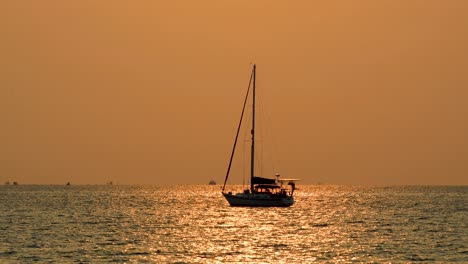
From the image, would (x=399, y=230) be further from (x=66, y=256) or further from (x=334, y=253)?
(x=66, y=256)

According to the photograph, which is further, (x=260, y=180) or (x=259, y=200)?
(x=259, y=200)

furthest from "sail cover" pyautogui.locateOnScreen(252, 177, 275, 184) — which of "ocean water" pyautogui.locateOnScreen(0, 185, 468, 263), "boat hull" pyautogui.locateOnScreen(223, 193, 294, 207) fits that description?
"ocean water" pyautogui.locateOnScreen(0, 185, 468, 263)

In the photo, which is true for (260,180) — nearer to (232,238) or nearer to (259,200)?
(259,200)

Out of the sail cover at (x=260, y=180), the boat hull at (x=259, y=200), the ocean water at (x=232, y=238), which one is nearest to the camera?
the ocean water at (x=232, y=238)

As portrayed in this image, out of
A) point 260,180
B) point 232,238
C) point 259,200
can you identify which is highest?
point 260,180

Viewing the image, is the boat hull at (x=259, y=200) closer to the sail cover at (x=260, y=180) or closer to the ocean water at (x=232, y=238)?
the sail cover at (x=260, y=180)

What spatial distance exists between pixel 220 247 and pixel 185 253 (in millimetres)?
5659

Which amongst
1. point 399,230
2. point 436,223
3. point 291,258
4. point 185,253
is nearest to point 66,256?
point 185,253

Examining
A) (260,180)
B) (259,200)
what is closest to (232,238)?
(260,180)

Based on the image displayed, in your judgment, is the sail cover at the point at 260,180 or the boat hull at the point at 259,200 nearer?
the sail cover at the point at 260,180

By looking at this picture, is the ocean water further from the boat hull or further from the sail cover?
the boat hull

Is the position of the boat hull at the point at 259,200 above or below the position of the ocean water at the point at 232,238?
above

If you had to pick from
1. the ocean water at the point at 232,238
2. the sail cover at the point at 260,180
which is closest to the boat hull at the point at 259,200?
the sail cover at the point at 260,180

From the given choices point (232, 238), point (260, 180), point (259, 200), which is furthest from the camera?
point (259, 200)
